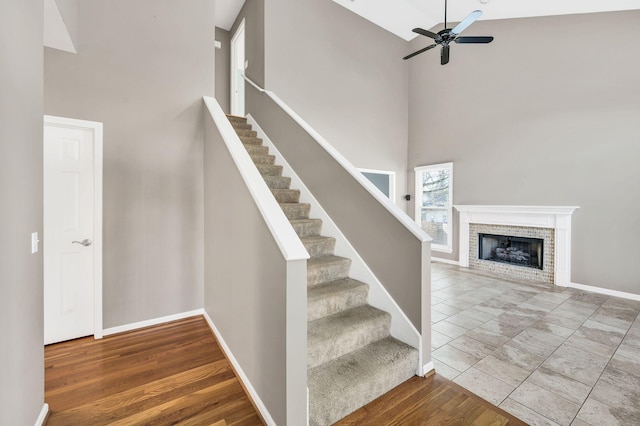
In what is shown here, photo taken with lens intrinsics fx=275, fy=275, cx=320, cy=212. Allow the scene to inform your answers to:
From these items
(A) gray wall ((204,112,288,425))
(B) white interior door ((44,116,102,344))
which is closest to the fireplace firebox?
(A) gray wall ((204,112,288,425))

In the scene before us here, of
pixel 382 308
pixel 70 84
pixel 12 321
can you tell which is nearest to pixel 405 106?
pixel 382 308

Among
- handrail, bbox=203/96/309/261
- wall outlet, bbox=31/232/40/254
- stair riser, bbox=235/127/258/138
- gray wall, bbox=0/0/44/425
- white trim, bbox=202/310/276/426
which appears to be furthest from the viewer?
stair riser, bbox=235/127/258/138

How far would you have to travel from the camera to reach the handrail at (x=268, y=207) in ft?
4.68

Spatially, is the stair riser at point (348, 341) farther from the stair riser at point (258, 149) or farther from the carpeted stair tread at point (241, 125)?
the carpeted stair tread at point (241, 125)

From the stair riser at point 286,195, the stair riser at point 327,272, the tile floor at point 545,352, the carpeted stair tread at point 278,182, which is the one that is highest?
the carpeted stair tread at point 278,182

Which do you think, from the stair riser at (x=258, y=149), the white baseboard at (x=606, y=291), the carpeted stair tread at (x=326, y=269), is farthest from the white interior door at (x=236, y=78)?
the white baseboard at (x=606, y=291)

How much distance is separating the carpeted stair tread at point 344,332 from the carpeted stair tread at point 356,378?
5 cm

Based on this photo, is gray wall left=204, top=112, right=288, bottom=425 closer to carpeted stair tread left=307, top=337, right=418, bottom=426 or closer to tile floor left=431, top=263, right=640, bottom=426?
carpeted stair tread left=307, top=337, right=418, bottom=426

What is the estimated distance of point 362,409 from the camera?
179cm

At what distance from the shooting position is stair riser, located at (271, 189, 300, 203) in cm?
Result: 329

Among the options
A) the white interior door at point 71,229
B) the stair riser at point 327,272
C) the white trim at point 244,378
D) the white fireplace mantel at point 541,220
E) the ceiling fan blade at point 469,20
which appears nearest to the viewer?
the white trim at point 244,378

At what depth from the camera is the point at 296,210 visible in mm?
3184

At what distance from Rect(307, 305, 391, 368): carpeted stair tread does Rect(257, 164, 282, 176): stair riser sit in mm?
2098

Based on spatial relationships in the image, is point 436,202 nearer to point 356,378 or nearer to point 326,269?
point 326,269
